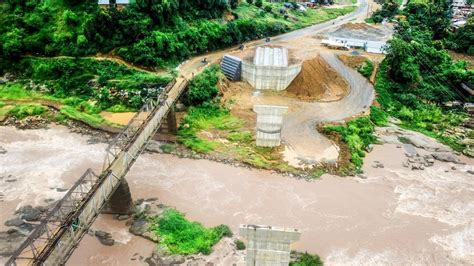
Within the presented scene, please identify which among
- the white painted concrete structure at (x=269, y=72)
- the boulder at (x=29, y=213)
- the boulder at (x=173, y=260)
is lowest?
the boulder at (x=173, y=260)

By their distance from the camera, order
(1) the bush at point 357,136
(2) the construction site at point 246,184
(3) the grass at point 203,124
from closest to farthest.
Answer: (2) the construction site at point 246,184, (1) the bush at point 357,136, (3) the grass at point 203,124

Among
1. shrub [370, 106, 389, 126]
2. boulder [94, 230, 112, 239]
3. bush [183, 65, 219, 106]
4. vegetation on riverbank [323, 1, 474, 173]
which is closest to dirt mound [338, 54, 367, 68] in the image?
vegetation on riverbank [323, 1, 474, 173]

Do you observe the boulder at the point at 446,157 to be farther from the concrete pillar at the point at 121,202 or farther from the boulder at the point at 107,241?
the boulder at the point at 107,241

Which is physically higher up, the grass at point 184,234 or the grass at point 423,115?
the grass at point 423,115

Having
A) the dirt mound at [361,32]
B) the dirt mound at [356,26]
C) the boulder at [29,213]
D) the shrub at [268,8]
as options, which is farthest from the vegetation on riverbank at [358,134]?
the shrub at [268,8]

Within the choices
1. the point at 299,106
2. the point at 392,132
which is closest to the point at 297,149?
the point at 299,106

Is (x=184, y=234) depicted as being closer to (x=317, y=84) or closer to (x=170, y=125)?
(x=170, y=125)

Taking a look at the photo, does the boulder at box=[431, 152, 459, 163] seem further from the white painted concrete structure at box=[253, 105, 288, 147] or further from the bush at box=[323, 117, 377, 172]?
the white painted concrete structure at box=[253, 105, 288, 147]
